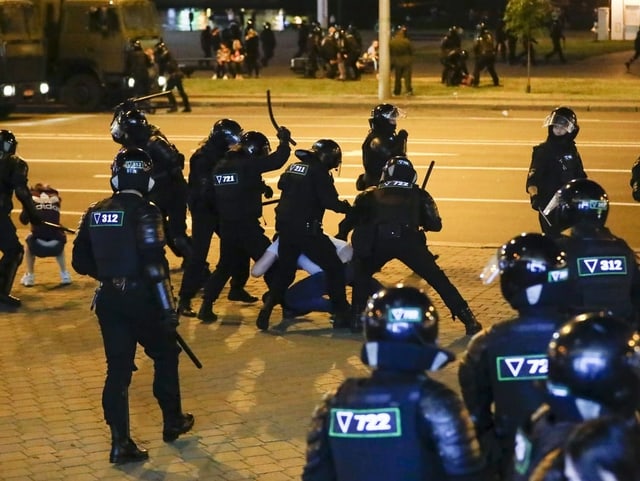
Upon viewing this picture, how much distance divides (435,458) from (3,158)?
25.5ft

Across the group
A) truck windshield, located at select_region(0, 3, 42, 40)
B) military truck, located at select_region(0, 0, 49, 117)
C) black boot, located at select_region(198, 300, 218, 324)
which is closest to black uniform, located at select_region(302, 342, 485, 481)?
black boot, located at select_region(198, 300, 218, 324)

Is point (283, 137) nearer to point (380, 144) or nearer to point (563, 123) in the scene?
point (380, 144)

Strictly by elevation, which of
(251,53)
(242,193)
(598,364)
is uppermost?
A: (598,364)

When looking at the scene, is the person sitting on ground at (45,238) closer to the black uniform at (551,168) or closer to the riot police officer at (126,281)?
the black uniform at (551,168)

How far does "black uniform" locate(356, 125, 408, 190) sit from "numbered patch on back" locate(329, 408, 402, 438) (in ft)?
25.0

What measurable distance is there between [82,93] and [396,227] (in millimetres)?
21904

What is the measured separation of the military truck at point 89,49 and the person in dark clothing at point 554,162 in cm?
2038

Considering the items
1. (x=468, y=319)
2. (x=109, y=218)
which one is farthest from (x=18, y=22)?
(x=109, y=218)

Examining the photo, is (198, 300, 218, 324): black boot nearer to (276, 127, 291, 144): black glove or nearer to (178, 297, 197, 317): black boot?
(178, 297, 197, 317): black boot

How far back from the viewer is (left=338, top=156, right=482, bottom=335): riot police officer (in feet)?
31.9

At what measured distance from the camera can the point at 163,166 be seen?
1134 centimetres

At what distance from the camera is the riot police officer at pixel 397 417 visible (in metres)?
3.95

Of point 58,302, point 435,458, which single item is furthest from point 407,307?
point 58,302

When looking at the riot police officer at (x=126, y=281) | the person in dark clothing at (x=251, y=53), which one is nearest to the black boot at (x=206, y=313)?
the riot police officer at (x=126, y=281)
